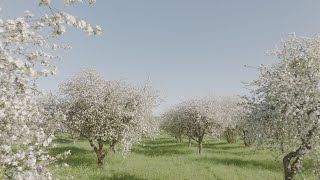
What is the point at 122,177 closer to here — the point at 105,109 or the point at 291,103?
the point at 105,109

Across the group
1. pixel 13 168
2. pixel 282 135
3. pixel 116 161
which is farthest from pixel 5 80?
Answer: pixel 116 161

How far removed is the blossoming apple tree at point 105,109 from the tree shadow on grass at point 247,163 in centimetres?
801

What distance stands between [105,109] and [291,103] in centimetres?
1642

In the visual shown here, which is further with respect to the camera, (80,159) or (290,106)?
(80,159)

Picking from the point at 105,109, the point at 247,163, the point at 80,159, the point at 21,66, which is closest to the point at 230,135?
the point at 247,163

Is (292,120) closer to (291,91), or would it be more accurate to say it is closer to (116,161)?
(291,91)

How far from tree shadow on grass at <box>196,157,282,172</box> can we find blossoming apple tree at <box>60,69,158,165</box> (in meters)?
8.01

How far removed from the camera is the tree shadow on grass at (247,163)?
34.4 metres

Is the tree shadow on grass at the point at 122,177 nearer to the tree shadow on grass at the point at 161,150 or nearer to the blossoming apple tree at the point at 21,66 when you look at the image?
the tree shadow on grass at the point at 161,150

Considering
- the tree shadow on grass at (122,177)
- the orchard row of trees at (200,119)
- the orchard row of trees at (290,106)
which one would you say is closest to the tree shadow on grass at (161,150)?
the orchard row of trees at (200,119)

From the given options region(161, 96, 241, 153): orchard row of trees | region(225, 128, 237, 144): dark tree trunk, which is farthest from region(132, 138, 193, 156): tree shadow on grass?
region(225, 128, 237, 144): dark tree trunk

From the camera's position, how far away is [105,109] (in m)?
31.0

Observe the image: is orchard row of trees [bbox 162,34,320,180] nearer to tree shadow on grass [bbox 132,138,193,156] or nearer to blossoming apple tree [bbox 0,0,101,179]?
blossoming apple tree [bbox 0,0,101,179]

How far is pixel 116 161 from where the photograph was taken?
35531 millimetres
